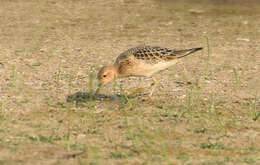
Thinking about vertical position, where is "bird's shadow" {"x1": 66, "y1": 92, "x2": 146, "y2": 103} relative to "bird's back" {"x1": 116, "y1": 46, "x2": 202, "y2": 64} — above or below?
below

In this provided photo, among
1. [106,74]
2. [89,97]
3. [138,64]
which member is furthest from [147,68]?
[89,97]

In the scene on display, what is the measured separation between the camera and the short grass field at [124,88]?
6.21 metres

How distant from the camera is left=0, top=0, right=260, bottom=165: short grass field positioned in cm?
621

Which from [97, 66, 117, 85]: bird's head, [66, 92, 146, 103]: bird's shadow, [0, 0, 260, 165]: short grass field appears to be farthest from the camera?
[66, 92, 146, 103]: bird's shadow

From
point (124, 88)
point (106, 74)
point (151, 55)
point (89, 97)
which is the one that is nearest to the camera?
point (106, 74)

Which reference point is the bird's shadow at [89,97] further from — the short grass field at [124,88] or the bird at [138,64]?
the bird at [138,64]

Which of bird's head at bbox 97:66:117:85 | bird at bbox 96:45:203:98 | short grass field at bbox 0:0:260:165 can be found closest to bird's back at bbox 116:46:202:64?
bird at bbox 96:45:203:98

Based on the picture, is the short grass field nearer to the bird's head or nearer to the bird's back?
the bird's head

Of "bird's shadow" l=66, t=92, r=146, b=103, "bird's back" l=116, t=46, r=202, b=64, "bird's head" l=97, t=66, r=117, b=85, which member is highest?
"bird's back" l=116, t=46, r=202, b=64

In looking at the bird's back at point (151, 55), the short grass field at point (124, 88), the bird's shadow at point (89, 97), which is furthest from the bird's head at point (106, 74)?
the bird's shadow at point (89, 97)

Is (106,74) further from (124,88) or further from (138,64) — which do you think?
(124,88)

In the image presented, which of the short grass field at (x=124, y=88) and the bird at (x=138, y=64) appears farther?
the bird at (x=138, y=64)

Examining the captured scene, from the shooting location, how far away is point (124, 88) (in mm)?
8789

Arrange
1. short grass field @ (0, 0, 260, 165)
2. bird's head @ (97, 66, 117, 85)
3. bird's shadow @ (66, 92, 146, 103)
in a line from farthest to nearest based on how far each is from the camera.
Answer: bird's shadow @ (66, 92, 146, 103)
bird's head @ (97, 66, 117, 85)
short grass field @ (0, 0, 260, 165)
